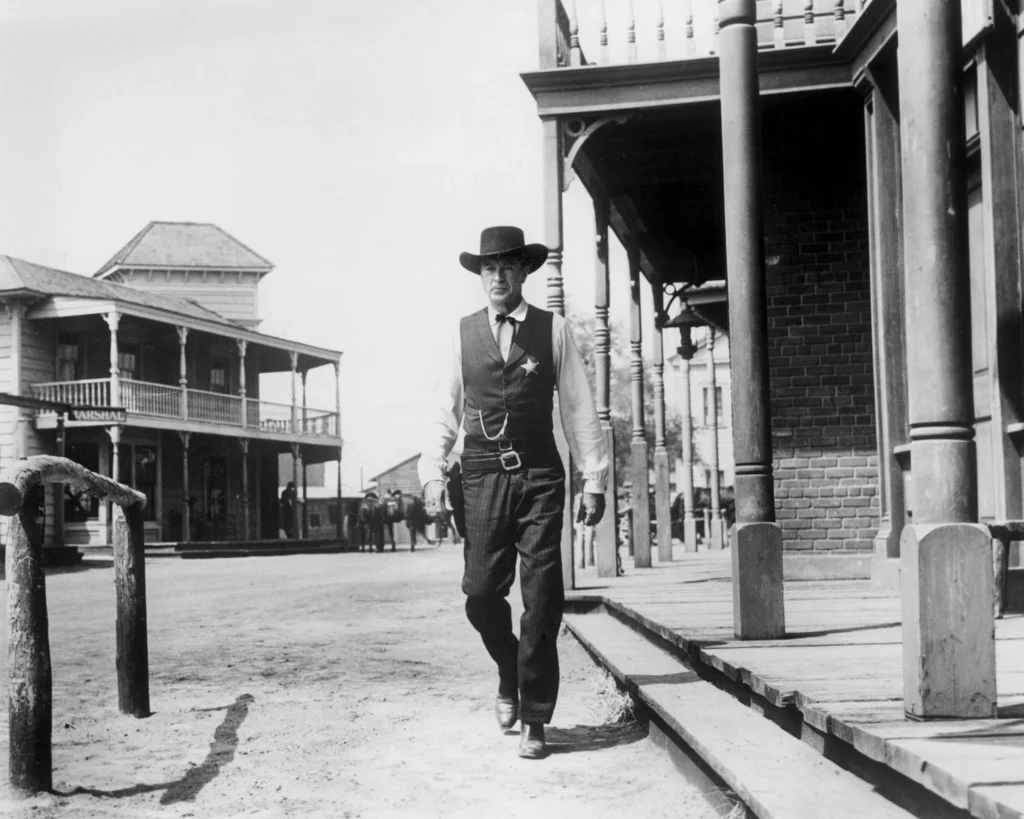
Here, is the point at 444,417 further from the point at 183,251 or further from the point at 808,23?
the point at 183,251

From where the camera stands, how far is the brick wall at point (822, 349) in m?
9.55

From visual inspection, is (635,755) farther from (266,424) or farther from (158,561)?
(266,424)

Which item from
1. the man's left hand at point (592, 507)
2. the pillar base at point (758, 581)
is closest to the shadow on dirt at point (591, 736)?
the pillar base at point (758, 581)

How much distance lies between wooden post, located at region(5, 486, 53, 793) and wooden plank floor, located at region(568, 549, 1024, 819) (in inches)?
91.5

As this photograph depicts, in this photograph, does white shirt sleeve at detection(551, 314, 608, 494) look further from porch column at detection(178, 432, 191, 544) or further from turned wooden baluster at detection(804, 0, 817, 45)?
porch column at detection(178, 432, 191, 544)

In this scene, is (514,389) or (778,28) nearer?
(514,389)

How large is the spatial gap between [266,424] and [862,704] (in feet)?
105

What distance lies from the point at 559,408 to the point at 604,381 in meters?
6.76

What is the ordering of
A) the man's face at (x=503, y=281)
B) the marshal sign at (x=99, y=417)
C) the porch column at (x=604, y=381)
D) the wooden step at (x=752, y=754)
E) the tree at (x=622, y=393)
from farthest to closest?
the tree at (x=622, y=393)
the marshal sign at (x=99, y=417)
the porch column at (x=604, y=381)
the man's face at (x=503, y=281)
the wooden step at (x=752, y=754)

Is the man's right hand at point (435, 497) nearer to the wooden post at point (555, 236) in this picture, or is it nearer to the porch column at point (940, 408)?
the porch column at point (940, 408)

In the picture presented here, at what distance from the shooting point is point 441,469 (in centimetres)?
450

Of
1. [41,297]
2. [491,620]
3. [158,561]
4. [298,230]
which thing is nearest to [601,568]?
[491,620]

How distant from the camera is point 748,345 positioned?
504 cm

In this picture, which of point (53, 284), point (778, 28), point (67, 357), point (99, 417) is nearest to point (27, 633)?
point (778, 28)
